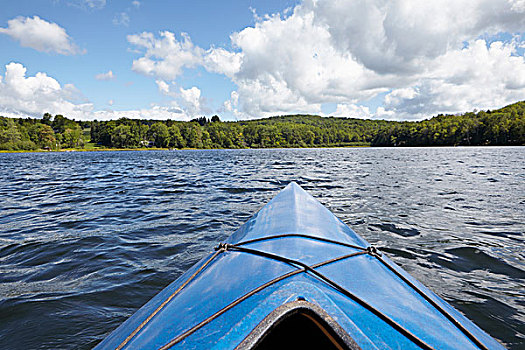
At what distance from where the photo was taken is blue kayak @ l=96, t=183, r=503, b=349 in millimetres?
1306

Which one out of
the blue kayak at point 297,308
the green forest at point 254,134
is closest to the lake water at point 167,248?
the blue kayak at point 297,308

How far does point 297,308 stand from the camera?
1.31 m

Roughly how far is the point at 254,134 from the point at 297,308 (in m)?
125

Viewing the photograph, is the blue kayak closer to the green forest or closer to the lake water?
the lake water

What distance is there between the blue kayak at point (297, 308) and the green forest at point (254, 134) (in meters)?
91.0

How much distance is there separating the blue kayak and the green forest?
9099 centimetres

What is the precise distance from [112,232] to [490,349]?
5636 millimetres

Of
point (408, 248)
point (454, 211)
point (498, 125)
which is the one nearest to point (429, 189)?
point (454, 211)

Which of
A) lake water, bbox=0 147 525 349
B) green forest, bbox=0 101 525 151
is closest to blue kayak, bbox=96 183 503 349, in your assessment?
lake water, bbox=0 147 525 349

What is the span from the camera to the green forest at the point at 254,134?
264 feet

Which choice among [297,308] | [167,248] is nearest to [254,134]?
[167,248]

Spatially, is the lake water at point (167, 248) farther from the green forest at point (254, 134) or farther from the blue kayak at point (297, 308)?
the green forest at point (254, 134)

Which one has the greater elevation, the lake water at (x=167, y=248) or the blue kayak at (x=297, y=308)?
the blue kayak at (x=297, y=308)

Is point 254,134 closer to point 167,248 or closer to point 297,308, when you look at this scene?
point 167,248
